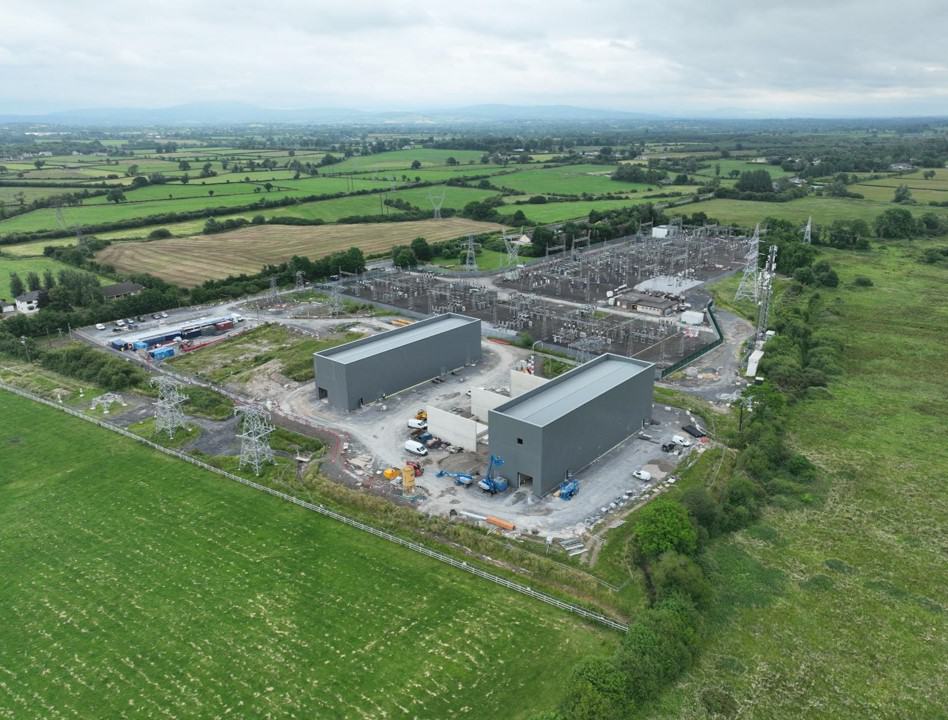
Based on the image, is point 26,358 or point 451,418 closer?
point 451,418

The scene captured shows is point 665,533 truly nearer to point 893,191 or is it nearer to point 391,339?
point 391,339

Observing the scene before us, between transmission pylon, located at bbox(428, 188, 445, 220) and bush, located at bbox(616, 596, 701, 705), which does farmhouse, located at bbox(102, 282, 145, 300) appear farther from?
bush, located at bbox(616, 596, 701, 705)

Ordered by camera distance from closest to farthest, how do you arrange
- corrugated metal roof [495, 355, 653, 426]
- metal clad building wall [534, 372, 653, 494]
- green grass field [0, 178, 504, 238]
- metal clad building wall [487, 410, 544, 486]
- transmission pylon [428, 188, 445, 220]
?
1. metal clad building wall [487, 410, 544, 486]
2. metal clad building wall [534, 372, 653, 494]
3. corrugated metal roof [495, 355, 653, 426]
4. green grass field [0, 178, 504, 238]
5. transmission pylon [428, 188, 445, 220]

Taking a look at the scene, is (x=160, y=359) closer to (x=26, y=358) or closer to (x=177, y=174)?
(x=26, y=358)

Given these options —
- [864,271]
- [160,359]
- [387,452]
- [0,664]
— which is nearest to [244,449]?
[387,452]

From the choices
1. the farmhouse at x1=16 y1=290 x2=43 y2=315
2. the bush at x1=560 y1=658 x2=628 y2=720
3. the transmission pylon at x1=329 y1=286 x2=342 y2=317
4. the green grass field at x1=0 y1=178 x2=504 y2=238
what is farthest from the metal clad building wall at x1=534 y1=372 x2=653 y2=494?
the green grass field at x1=0 y1=178 x2=504 y2=238

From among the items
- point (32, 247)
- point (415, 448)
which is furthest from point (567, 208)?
point (415, 448)
